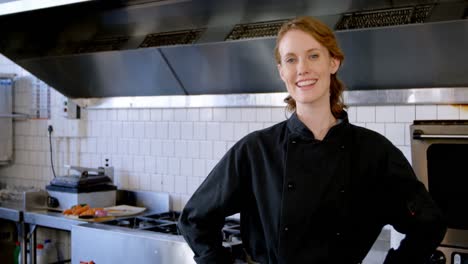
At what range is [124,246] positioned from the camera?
364 cm

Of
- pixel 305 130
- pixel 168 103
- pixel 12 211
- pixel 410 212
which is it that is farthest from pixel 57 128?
pixel 410 212

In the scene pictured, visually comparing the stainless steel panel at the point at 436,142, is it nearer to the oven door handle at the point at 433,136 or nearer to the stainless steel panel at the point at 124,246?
the oven door handle at the point at 433,136

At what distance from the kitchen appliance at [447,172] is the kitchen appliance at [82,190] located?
2.63 m

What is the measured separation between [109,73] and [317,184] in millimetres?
3027

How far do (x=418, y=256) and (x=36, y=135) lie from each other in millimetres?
4586

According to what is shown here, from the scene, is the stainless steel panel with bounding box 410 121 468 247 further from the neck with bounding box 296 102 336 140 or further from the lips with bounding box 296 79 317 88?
the lips with bounding box 296 79 317 88

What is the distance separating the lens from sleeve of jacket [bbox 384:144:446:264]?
5.84 ft

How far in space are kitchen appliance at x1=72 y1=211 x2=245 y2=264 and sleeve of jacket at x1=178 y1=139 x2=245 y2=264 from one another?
1.32 metres

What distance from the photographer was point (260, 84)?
389cm

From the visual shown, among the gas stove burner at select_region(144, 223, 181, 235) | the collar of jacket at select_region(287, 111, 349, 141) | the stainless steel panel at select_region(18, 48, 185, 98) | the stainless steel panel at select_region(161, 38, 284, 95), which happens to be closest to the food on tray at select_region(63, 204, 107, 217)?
the gas stove burner at select_region(144, 223, 181, 235)

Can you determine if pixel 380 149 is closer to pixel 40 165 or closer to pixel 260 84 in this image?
pixel 260 84

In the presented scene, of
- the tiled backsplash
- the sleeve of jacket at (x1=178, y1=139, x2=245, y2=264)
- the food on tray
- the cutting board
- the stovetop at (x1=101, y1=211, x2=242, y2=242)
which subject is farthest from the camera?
the food on tray

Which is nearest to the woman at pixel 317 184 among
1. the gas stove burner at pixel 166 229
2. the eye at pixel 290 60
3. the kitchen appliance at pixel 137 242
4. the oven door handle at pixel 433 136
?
the eye at pixel 290 60

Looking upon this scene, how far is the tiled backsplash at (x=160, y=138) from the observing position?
11.8ft
